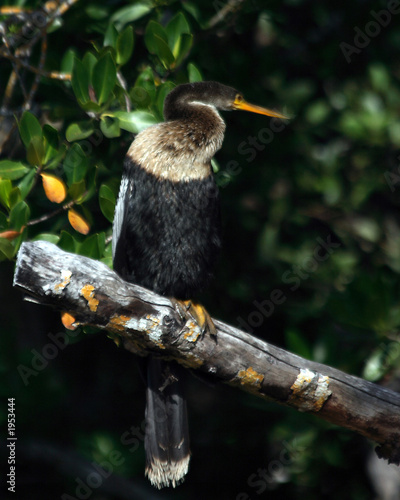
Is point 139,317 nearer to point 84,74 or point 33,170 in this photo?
point 33,170

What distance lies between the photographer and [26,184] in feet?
6.07

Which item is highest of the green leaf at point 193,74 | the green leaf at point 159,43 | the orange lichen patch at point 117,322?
the green leaf at point 159,43

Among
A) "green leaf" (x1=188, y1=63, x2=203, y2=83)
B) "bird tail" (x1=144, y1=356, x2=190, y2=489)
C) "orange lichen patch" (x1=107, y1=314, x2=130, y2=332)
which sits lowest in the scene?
"bird tail" (x1=144, y1=356, x2=190, y2=489)

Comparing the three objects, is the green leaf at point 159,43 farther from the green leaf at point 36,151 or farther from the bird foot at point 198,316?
the bird foot at point 198,316

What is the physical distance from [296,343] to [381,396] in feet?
1.41

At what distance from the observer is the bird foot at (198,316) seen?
5.86ft

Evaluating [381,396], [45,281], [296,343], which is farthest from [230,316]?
[45,281]

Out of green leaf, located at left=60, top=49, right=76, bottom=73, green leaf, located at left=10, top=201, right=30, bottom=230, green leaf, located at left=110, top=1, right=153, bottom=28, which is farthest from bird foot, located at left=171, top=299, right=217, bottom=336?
green leaf, located at left=110, top=1, right=153, bottom=28

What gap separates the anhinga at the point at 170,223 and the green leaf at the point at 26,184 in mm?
311

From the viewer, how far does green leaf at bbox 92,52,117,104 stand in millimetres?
1850

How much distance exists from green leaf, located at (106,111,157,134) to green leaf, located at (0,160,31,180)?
319mm
